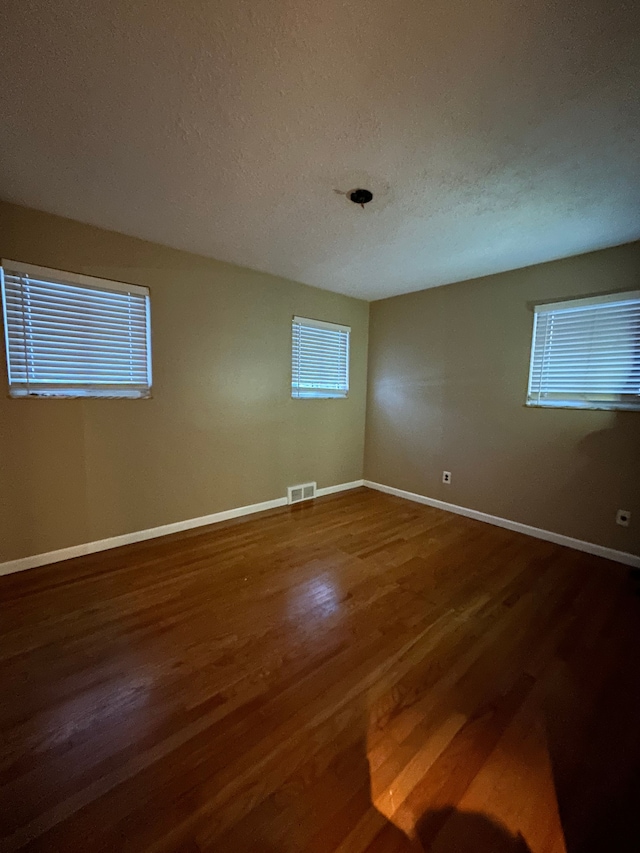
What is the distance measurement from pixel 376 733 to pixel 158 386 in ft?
9.01

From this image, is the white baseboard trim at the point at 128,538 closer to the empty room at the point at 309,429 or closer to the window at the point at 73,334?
the empty room at the point at 309,429

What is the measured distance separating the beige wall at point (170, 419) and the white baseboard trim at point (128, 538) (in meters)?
0.06

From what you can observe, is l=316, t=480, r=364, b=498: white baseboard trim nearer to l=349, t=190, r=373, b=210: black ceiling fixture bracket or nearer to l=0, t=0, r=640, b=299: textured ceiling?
l=0, t=0, r=640, b=299: textured ceiling

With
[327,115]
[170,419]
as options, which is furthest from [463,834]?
[170,419]

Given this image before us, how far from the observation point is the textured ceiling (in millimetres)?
1114

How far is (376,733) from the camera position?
136cm

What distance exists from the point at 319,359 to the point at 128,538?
105 inches

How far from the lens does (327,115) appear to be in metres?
1.49

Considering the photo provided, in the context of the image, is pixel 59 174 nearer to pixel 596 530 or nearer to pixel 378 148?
pixel 378 148

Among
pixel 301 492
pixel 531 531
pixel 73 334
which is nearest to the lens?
pixel 73 334

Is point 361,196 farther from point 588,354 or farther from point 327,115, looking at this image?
point 588,354

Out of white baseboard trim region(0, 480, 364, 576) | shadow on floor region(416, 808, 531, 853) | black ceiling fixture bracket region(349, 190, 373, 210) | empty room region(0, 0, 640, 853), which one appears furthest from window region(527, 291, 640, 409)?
white baseboard trim region(0, 480, 364, 576)

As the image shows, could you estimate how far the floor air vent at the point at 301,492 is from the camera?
399 centimetres

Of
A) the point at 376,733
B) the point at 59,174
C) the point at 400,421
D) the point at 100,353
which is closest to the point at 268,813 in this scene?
the point at 376,733
